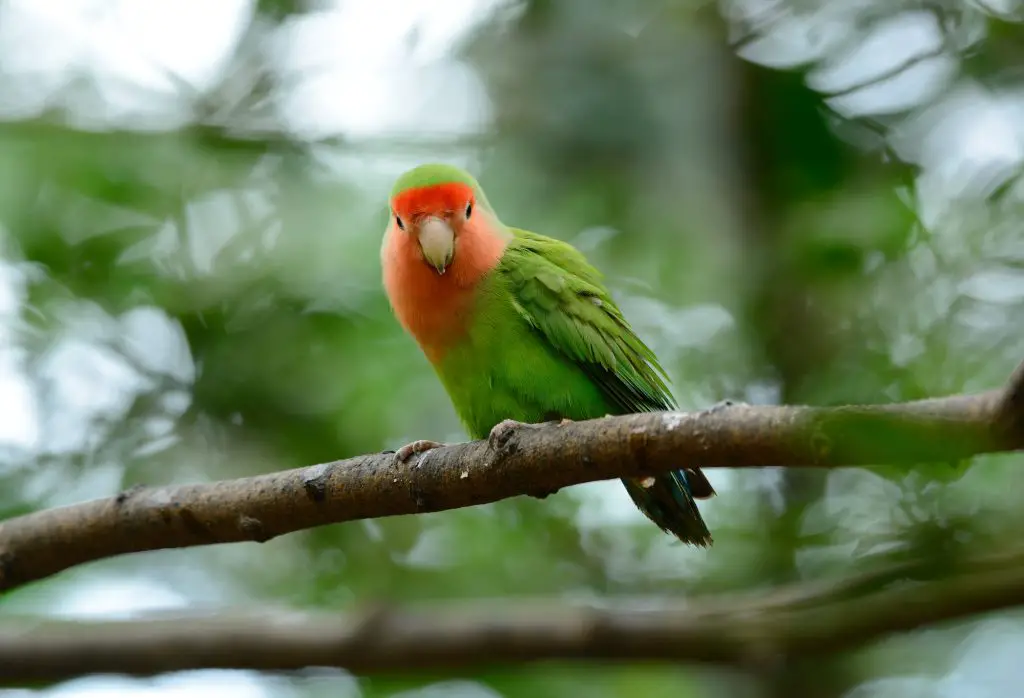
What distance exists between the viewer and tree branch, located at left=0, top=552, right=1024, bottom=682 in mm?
5312

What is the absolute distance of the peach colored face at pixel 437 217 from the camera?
504cm

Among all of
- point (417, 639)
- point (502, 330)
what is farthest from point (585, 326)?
point (417, 639)

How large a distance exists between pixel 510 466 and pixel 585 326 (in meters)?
1.53

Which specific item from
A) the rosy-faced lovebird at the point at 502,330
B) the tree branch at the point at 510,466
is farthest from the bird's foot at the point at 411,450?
the rosy-faced lovebird at the point at 502,330

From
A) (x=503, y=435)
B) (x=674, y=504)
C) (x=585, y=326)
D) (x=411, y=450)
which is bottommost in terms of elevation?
(x=674, y=504)

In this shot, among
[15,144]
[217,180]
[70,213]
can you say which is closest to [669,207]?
[217,180]

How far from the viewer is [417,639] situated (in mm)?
5676

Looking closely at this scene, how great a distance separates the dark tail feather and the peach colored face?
1347 millimetres

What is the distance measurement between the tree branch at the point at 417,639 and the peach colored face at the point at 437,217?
76.3 inches

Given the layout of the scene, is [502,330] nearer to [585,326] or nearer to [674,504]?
[585,326]

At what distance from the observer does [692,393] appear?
6.33m

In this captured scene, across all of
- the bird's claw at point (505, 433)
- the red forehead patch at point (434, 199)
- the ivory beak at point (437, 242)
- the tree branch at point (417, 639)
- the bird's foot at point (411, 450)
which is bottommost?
the tree branch at point (417, 639)

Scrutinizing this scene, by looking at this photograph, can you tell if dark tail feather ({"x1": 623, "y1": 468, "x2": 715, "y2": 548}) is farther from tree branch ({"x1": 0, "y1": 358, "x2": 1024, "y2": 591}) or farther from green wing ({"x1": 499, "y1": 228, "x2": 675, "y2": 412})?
tree branch ({"x1": 0, "y1": 358, "x2": 1024, "y2": 591})

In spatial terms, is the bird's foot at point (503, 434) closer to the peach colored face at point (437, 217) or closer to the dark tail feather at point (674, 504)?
the dark tail feather at point (674, 504)
